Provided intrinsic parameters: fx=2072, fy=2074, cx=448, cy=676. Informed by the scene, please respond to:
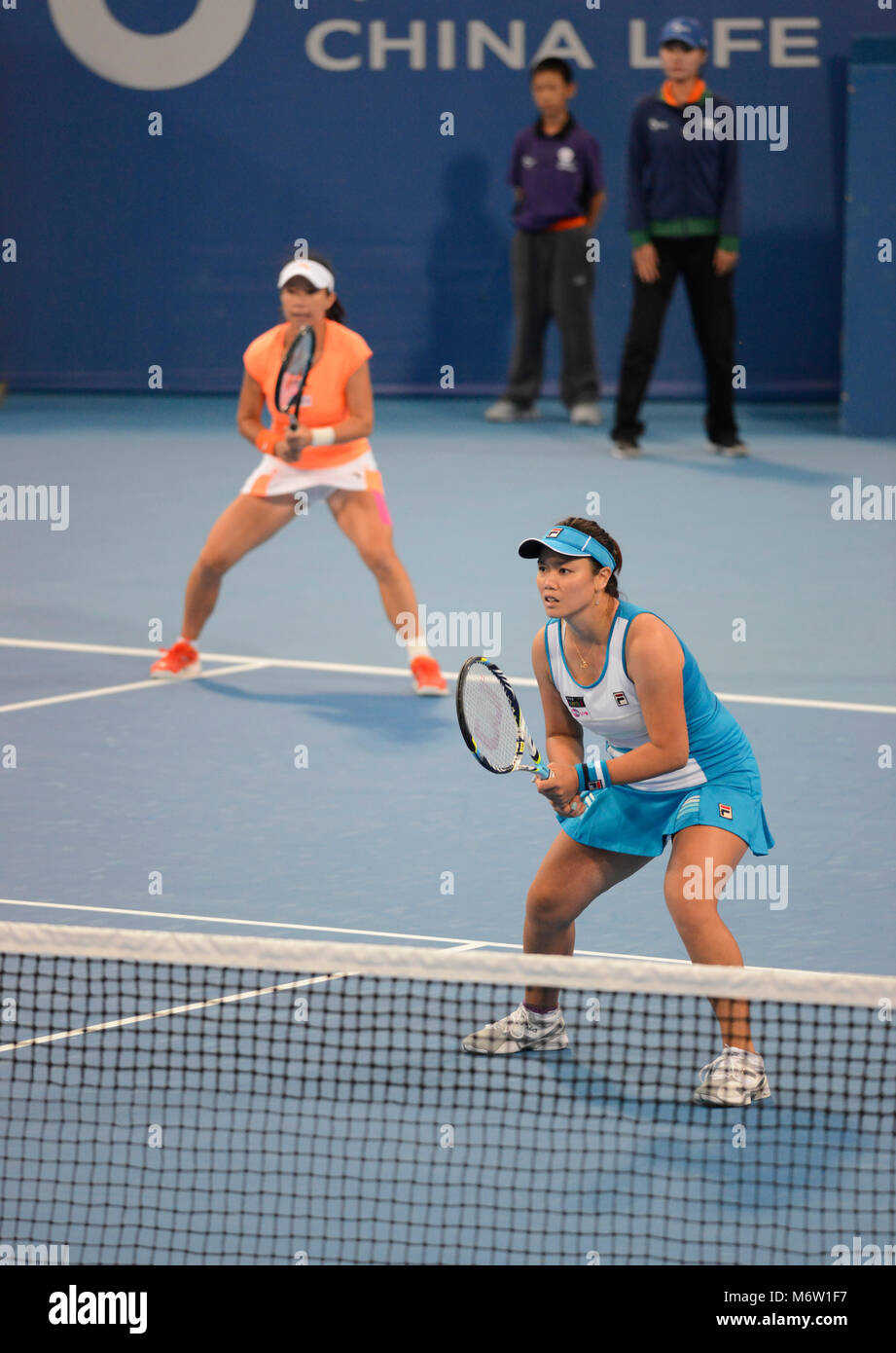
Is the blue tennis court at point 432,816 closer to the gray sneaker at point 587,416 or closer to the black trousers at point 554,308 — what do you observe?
the gray sneaker at point 587,416

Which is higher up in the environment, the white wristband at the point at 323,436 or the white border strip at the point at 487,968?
the white wristband at the point at 323,436

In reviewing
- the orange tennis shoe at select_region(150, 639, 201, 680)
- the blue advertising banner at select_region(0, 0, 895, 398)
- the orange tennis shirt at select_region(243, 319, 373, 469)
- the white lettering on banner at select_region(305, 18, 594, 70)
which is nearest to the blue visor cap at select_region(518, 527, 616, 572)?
the orange tennis shirt at select_region(243, 319, 373, 469)

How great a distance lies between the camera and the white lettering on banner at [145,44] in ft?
55.9

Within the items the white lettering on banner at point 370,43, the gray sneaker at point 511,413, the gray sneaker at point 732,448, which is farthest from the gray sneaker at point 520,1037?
the white lettering on banner at point 370,43

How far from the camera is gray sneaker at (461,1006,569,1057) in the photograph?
5363 millimetres

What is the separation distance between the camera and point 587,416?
16.3m

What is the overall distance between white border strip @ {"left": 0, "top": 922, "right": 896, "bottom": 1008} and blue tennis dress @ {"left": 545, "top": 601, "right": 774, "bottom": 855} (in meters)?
1.05

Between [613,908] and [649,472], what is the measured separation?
8.18 m

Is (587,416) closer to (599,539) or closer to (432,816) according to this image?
(432,816)

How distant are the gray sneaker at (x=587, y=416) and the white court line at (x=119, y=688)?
23.6 feet

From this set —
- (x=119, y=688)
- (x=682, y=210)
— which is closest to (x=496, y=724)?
(x=119, y=688)

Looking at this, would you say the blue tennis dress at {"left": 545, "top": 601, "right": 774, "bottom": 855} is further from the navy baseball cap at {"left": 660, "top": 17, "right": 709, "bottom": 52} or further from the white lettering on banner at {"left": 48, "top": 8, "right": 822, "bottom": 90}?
the white lettering on banner at {"left": 48, "top": 8, "right": 822, "bottom": 90}
